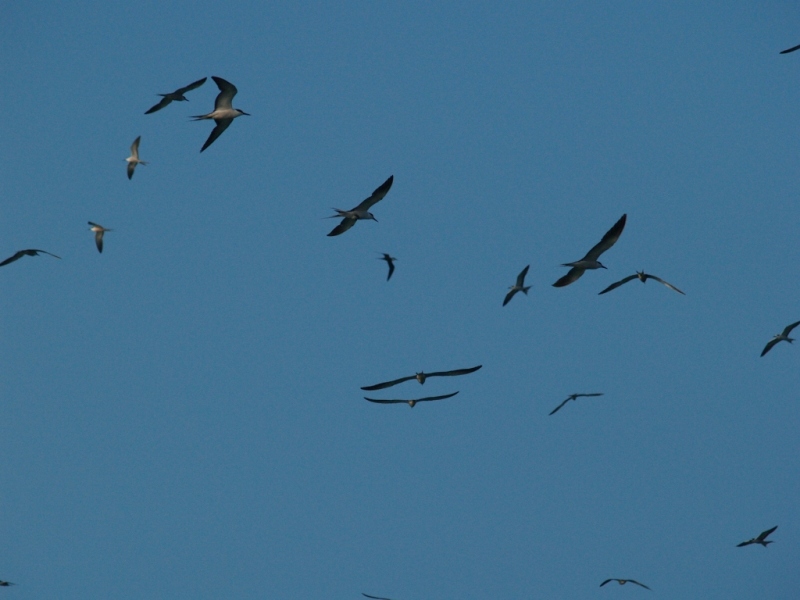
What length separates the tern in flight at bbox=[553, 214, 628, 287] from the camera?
38.2 m

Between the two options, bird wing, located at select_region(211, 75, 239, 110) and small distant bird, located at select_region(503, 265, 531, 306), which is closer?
bird wing, located at select_region(211, 75, 239, 110)

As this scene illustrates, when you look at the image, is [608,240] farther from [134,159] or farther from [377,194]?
[134,159]

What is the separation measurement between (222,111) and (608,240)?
49.2 feet

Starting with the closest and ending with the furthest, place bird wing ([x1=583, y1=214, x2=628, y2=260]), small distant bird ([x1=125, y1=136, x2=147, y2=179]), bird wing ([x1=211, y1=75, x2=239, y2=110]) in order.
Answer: bird wing ([x1=583, y1=214, x2=628, y2=260]) < bird wing ([x1=211, y1=75, x2=239, y2=110]) < small distant bird ([x1=125, y1=136, x2=147, y2=179])

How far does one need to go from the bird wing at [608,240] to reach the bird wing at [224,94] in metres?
14.3

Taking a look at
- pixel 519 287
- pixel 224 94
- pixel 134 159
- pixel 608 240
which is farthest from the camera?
pixel 519 287

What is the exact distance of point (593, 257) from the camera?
3903cm

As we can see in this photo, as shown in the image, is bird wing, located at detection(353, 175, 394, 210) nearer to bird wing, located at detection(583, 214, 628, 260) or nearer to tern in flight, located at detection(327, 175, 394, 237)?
tern in flight, located at detection(327, 175, 394, 237)

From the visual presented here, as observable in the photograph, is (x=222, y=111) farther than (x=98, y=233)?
No

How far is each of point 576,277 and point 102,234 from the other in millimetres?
23844

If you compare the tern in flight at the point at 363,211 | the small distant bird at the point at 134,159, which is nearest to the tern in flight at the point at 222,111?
the tern in flight at the point at 363,211

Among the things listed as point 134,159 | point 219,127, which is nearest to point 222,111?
point 219,127

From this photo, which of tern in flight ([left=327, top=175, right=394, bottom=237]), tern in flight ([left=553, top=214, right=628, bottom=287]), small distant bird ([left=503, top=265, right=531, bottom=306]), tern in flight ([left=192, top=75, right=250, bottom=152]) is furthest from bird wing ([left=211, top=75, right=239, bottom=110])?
small distant bird ([left=503, top=265, right=531, bottom=306])

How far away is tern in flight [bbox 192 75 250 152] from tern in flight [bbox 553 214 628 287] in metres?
13.1
